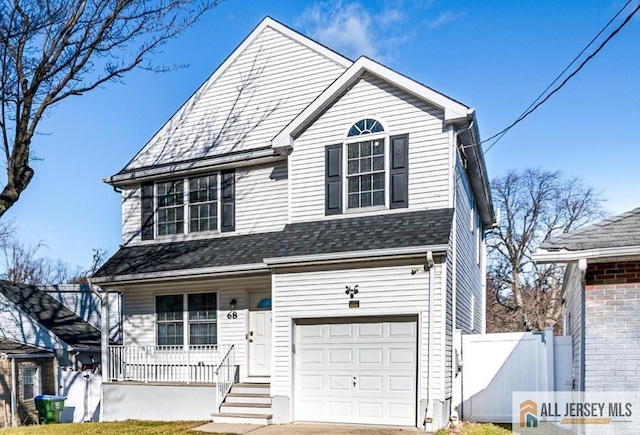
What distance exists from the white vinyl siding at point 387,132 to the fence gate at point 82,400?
31.8ft

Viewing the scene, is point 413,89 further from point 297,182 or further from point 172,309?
point 172,309

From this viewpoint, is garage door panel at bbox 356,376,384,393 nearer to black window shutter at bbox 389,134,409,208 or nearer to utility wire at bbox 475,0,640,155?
black window shutter at bbox 389,134,409,208

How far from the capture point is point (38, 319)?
849 inches

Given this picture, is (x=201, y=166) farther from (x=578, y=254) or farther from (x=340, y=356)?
(x=578, y=254)

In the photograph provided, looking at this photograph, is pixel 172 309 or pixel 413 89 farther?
pixel 172 309

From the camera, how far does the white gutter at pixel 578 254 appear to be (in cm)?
696

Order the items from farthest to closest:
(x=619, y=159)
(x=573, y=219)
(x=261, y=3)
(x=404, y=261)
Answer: (x=573, y=219), (x=619, y=159), (x=261, y=3), (x=404, y=261)

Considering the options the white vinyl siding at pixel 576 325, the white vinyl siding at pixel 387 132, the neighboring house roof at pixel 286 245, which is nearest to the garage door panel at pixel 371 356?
the neighboring house roof at pixel 286 245

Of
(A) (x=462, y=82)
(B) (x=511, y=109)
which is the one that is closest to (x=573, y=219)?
(A) (x=462, y=82)

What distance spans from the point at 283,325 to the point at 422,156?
4.42 meters

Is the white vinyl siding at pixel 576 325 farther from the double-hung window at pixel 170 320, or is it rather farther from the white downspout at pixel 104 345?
the white downspout at pixel 104 345

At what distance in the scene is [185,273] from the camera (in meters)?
12.5

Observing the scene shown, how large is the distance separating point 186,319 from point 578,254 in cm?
940

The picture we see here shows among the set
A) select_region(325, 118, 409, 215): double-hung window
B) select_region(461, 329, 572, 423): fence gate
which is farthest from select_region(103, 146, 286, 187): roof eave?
select_region(461, 329, 572, 423): fence gate
